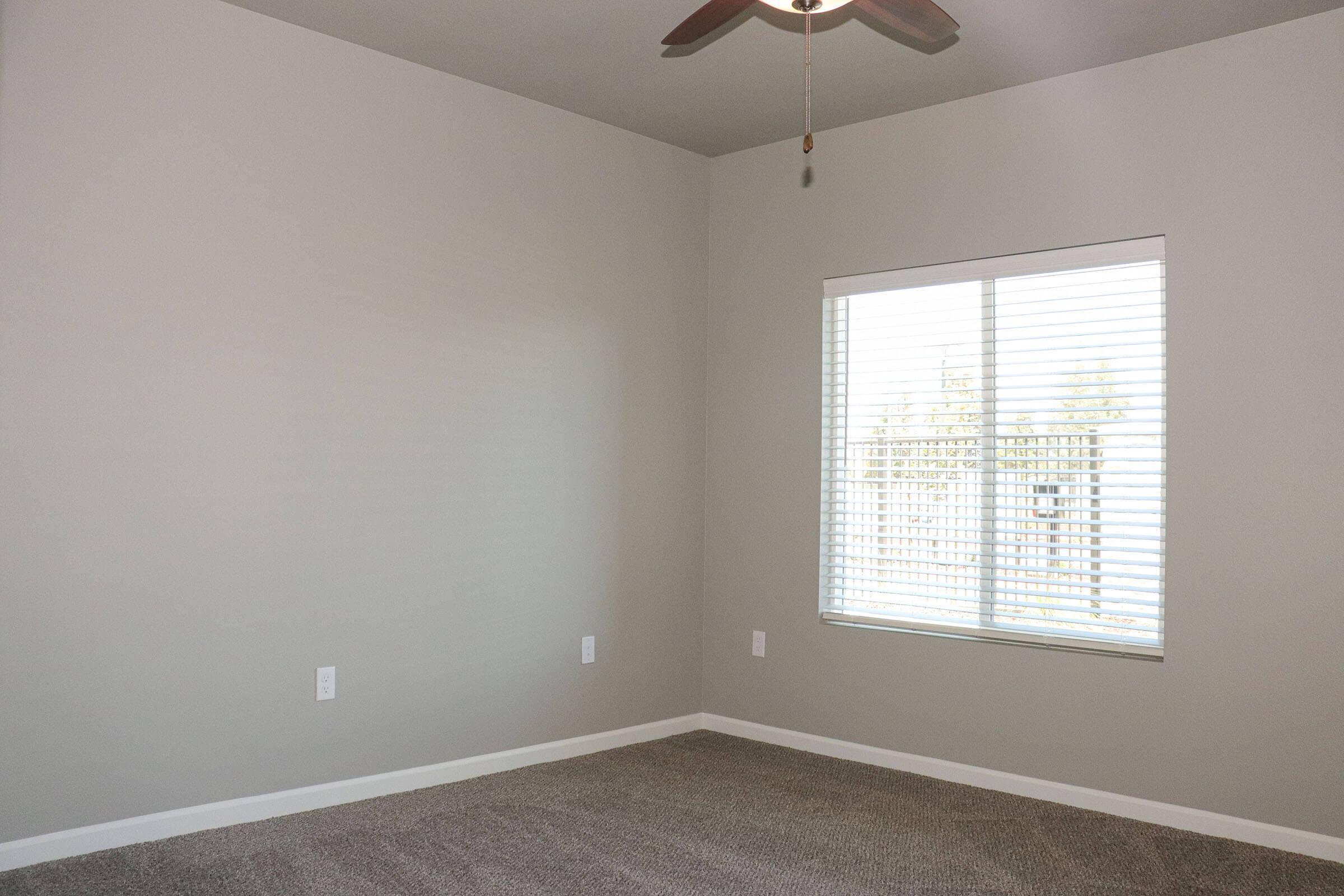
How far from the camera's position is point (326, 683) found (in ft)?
11.3

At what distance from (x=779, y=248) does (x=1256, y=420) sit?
2.09 m

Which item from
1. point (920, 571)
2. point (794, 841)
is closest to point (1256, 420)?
point (920, 571)

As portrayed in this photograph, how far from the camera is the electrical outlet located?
3418mm

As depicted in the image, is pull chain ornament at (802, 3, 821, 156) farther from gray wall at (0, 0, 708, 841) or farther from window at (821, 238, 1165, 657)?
gray wall at (0, 0, 708, 841)

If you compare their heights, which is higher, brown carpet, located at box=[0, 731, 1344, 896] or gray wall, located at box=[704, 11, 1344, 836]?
gray wall, located at box=[704, 11, 1344, 836]

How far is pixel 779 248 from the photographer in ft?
14.9

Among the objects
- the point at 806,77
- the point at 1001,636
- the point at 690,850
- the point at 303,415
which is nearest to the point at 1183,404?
the point at 1001,636

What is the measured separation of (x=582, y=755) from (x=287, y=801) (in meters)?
1.25

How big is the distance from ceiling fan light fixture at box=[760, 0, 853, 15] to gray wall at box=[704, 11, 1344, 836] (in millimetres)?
1693

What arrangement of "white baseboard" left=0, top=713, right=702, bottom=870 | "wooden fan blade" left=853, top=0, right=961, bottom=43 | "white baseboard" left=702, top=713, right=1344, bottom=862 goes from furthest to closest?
"white baseboard" left=702, top=713, right=1344, bottom=862
"white baseboard" left=0, top=713, right=702, bottom=870
"wooden fan blade" left=853, top=0, right=961, bottom=43

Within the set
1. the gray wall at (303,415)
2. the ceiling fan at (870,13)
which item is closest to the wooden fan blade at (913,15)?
the ceiling fan at (870,13)

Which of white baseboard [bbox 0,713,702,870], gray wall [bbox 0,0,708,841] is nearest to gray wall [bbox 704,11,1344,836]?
gray wall [bbox 0,0,708,841]

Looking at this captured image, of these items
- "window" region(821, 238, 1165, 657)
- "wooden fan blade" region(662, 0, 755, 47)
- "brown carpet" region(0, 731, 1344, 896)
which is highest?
"wooden fan blade" region(662, 0, 755, 47)

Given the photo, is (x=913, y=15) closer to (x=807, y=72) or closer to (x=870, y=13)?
(x=870, y=13)
